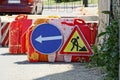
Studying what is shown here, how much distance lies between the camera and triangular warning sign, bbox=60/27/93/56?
10.0 meters

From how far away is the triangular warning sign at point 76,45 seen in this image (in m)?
10.0

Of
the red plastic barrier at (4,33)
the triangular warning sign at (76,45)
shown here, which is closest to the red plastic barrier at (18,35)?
the red plastic barrier at (4,33)

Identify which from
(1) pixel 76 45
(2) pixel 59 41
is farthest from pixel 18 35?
(1) pixel 76 45

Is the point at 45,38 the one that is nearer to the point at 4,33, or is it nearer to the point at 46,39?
the point at 46,39

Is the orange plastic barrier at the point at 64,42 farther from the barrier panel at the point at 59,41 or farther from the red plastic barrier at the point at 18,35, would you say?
the red plastic barrier at the point at 18,35

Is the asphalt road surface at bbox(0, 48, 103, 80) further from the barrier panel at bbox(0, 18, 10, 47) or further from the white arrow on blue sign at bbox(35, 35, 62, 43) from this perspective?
the barrier panel at bbox(0, 18, 10, 47)

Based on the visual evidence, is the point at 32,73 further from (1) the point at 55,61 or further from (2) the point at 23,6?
(2) the point at 23,6

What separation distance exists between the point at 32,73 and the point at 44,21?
1559 millimetres

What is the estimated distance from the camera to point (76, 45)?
10.0 m

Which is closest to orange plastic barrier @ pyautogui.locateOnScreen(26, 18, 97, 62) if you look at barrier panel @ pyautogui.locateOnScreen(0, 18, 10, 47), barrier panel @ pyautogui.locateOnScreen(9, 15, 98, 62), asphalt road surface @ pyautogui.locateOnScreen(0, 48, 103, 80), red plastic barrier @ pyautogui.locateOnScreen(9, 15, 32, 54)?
barrier panel @ pyautogui.locateOnScreen(9, 15, 98, 62)

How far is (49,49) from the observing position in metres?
10.0

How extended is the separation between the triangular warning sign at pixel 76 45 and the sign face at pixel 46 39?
0.16m

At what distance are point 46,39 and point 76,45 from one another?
2.09 feet

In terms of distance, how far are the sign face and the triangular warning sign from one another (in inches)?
6.4
